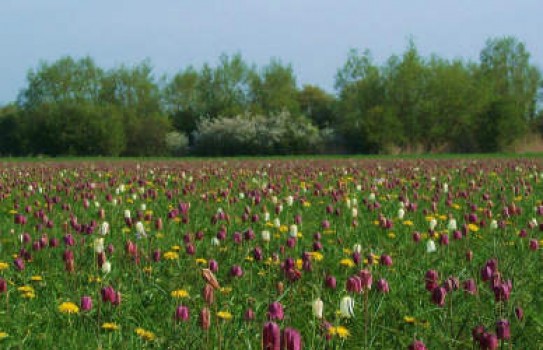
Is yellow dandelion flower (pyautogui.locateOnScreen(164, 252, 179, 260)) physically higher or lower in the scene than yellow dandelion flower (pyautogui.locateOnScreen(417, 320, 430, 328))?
higher

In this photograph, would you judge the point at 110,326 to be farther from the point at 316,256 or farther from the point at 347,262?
the point at 347,262

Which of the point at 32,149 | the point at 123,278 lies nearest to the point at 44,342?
the point at 123,278

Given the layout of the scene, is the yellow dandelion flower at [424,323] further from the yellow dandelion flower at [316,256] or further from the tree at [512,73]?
the tree at [512,73]

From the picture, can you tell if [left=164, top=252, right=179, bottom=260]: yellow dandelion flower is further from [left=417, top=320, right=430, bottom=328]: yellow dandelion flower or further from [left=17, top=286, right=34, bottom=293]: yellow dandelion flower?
[left=417, top=320, right=430, bottom=328]: yellow dandelion flower

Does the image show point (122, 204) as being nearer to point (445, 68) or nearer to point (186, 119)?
point (445, 68)

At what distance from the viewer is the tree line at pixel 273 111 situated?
173ft

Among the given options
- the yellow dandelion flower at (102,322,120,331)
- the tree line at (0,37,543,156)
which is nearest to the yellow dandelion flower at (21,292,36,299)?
the yellow dandelion flower at (102,322,120,331)

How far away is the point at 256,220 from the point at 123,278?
91.9 inches

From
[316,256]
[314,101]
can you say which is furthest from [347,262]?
[314,101]

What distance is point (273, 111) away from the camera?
6444 cm

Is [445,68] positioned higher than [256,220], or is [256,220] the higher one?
[445,68]

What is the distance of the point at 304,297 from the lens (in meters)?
4.38

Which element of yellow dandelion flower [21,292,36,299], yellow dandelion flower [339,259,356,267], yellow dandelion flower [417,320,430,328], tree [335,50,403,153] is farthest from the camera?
tree [335,50,403,153]

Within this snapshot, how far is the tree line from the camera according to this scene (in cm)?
5281
